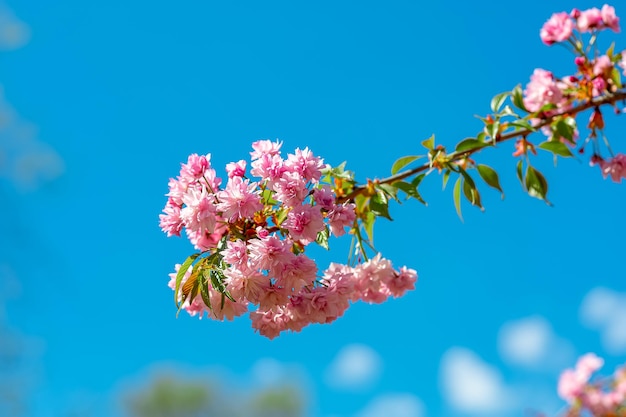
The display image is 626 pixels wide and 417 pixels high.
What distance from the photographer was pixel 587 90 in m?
1.54

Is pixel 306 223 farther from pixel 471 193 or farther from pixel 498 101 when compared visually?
pixel 498 101

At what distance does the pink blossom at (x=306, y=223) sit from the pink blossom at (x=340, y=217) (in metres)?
0.08

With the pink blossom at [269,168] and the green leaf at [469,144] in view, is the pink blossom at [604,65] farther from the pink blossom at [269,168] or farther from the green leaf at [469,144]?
the pink blossom at [269,168]

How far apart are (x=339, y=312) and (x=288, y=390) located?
9.24 metres

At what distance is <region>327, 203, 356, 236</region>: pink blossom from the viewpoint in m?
1.57

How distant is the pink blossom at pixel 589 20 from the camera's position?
1520mm

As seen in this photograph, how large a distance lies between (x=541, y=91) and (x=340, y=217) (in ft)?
1.76

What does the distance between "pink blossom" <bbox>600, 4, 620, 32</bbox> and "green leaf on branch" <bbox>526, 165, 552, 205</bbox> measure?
36cm

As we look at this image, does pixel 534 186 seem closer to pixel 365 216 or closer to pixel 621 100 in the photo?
pixel 621 100

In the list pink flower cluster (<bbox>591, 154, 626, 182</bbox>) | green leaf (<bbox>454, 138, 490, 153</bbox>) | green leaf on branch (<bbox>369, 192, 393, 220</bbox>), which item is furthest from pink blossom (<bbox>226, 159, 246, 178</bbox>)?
pink flower cluster (<bbox>591, 154, 626, 182</bbox>)

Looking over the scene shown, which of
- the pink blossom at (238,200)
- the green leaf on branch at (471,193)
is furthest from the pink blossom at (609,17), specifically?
the pink blossom at (238,200)

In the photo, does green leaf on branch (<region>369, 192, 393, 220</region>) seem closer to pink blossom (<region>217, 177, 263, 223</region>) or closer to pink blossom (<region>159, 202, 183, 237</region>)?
pink blossom (<region>217, 177, 263, 223</region>)

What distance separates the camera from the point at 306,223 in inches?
58.7

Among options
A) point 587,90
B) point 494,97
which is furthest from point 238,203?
point 587,90
